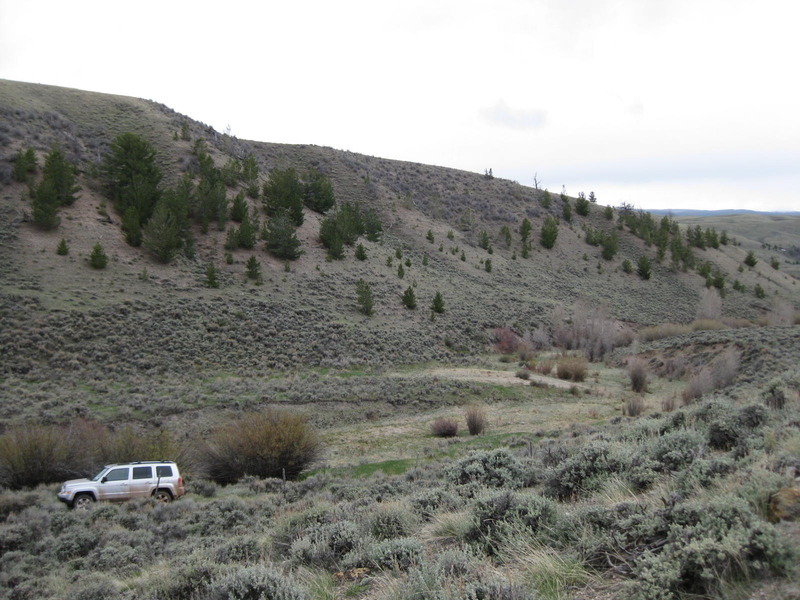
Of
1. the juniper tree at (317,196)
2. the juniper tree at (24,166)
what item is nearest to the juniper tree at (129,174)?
the juniper tree at (24,166)

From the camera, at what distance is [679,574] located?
3.88 metres

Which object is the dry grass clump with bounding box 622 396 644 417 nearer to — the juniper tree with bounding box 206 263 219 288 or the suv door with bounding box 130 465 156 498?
the suv door with bounding box 130 465 156 498

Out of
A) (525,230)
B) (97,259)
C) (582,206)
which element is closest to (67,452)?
(97,259)

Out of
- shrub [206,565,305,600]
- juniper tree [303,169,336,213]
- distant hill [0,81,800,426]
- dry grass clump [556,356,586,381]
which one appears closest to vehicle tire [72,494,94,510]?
shrub [206,565,305,600]

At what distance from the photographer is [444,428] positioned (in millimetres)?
23484

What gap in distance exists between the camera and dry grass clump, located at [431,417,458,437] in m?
23.4

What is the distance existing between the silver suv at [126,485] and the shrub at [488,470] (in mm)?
8869

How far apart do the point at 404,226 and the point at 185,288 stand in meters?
34.7

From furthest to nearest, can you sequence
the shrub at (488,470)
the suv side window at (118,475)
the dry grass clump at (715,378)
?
the dry grass clump at (715,378) → the suv side window at (118,475) → the shrub at (488,470)

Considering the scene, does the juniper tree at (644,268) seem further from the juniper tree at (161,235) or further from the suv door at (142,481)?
the suv door at (142,481)

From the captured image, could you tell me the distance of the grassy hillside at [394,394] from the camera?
17.4 ft

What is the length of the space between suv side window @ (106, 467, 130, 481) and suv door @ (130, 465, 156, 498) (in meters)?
0.19

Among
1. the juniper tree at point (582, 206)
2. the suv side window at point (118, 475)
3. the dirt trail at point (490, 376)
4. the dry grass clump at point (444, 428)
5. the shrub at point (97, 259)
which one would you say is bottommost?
the dirt trail at point (490, 376)

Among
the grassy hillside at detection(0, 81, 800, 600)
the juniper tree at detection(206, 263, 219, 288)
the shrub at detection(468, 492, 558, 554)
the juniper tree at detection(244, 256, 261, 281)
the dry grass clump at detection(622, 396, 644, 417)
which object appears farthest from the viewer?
the juniper tree at detection(244, 256, 261, 281)
